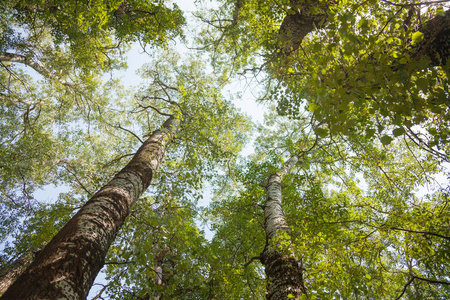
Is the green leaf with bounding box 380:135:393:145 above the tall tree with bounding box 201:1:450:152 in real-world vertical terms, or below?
below

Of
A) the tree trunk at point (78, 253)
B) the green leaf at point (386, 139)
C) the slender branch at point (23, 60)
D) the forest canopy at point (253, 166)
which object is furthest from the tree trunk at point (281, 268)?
the slender branch at point (23, 60)

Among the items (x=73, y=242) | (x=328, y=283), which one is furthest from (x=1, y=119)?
(x=328, y=283)

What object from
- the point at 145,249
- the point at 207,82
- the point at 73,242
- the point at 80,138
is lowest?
the point at 73,242

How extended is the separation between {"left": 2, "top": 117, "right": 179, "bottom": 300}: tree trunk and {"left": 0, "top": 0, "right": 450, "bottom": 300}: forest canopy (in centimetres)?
2

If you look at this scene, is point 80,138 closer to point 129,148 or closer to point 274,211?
point 129,148

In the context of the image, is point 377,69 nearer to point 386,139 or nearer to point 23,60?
point 386,139

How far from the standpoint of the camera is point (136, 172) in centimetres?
383

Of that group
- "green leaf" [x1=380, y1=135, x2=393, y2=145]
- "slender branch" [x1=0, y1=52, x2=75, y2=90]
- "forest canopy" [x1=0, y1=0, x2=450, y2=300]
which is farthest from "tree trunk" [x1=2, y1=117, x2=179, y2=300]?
"slender branch" [x1=0, y1=52, x2=75, y2=90]

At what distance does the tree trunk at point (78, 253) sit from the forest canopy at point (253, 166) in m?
0.02

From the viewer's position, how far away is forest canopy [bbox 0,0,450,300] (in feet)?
5.95

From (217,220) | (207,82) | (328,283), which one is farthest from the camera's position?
(217,220)

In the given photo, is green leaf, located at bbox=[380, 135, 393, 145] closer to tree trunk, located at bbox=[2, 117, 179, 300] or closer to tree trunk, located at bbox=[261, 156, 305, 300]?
tree trunk, located at bbox=[261, 156, 305, 300]

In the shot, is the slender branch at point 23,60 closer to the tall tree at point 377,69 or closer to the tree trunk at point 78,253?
the tree trunk at point 78,253

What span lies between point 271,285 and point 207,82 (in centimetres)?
1053
